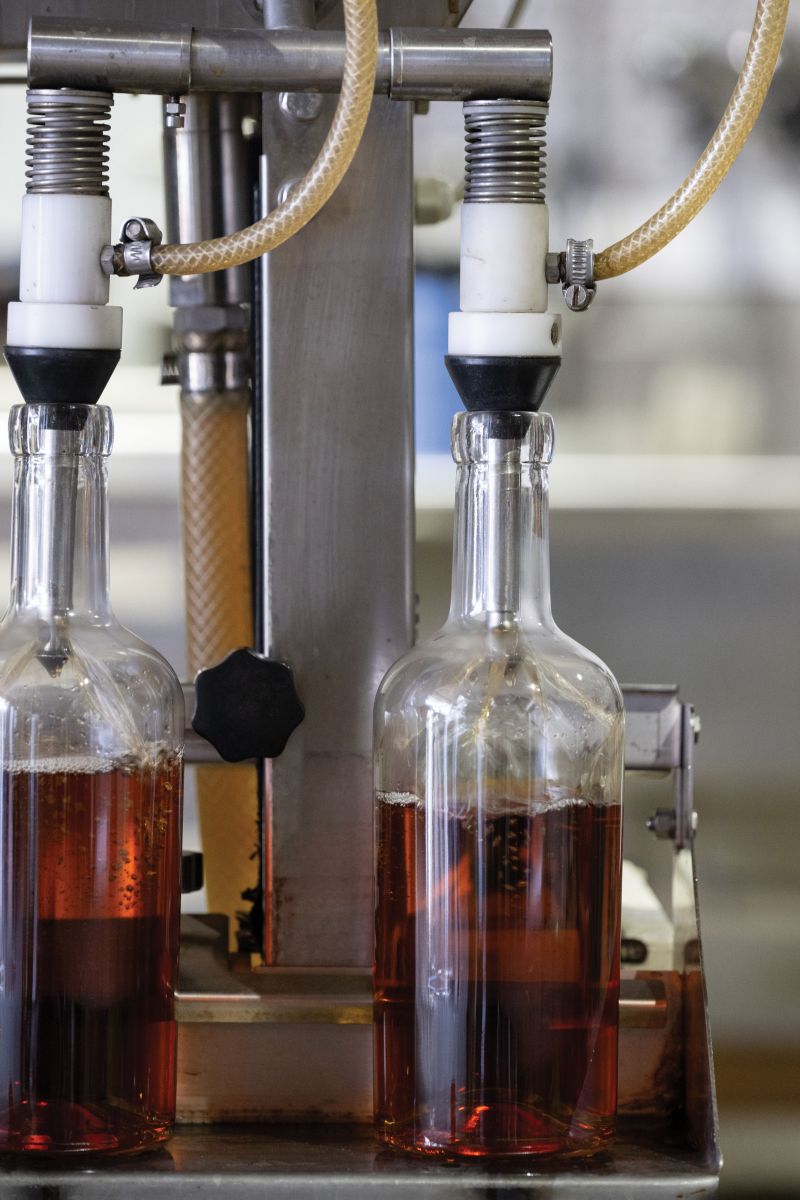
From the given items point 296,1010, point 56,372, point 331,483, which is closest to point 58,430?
point 56,372

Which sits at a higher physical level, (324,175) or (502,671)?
(324,175)

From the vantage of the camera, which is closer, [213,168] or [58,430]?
[58,430]

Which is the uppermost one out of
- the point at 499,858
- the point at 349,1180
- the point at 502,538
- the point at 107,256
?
the point at 107,256

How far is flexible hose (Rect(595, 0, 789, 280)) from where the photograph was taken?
50 centimetres

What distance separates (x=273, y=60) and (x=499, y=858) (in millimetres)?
308

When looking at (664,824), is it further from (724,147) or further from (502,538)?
(724,147)

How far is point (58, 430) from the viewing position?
51 cm

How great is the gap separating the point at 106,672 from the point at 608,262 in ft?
0.80

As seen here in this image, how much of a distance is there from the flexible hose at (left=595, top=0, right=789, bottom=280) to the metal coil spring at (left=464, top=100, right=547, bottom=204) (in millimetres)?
39

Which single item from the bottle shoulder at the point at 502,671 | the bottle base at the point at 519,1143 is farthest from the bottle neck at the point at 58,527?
the bottle base at the point at 519,1143

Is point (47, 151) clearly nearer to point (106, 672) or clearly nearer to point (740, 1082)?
point (106, 672)

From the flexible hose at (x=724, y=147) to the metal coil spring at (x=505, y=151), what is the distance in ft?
0.13

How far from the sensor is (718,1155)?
0.49 metres

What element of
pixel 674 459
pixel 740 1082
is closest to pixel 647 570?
pixel 674 459
